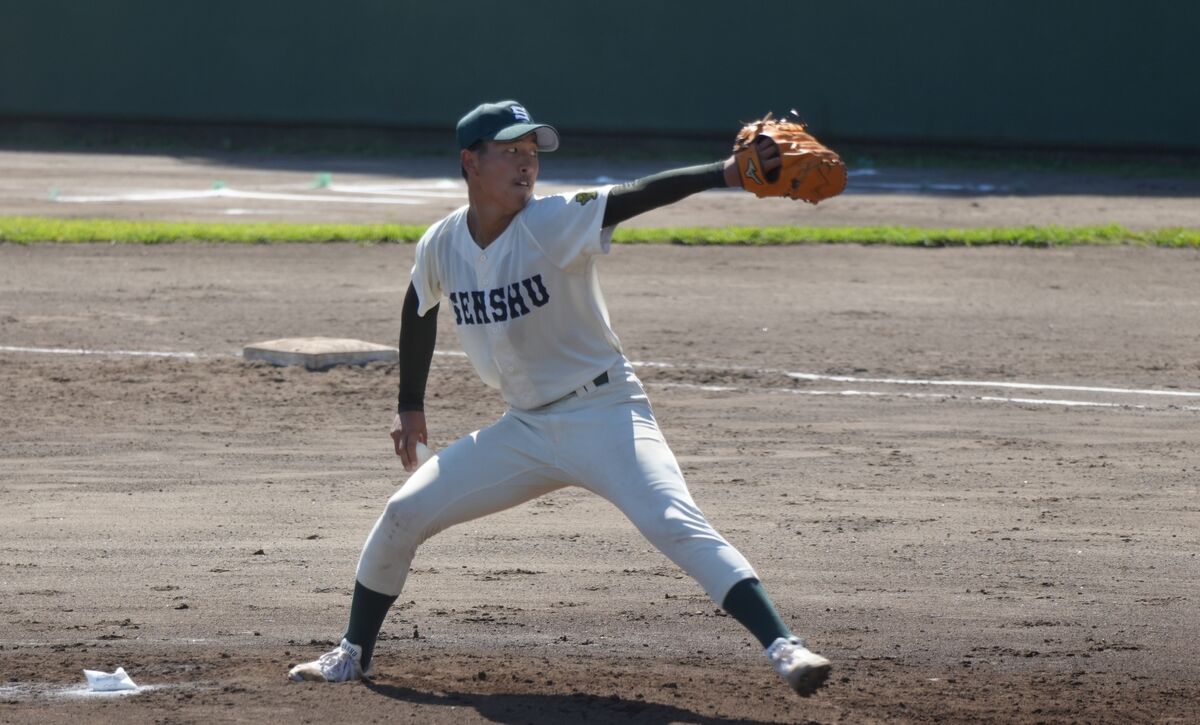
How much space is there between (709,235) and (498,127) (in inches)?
424

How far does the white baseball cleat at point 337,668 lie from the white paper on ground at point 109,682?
494 mm

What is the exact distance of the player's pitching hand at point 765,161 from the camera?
414 cm

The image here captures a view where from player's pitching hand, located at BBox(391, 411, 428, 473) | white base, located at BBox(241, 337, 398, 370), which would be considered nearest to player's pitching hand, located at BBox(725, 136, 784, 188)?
player's pitching hand, located at BBox(391, 411, 428, 473)

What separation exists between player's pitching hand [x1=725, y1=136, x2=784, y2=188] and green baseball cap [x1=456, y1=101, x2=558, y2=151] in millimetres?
573

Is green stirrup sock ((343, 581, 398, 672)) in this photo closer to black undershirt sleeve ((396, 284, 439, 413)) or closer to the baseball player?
the baseball player

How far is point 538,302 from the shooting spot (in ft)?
14.7

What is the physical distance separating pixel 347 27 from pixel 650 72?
503 cm

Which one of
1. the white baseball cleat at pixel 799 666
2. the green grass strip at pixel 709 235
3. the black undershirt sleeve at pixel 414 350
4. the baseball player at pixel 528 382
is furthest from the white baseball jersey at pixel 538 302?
the green grass strip at pixel 709 235

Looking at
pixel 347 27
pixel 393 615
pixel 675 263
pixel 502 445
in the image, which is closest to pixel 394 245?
pixel 675 263

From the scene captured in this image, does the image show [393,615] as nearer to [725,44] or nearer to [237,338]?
[237,338]

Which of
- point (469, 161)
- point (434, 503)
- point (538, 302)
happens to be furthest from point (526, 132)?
point (434, 503)

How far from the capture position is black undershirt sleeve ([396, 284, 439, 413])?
4875mm

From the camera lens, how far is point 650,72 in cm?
2500

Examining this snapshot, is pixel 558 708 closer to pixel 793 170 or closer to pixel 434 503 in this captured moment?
pixel 434 503
